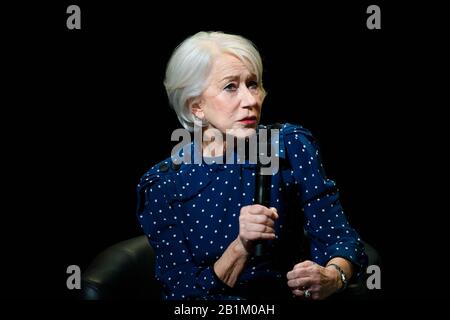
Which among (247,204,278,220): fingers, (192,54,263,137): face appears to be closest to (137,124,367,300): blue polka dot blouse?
(192,54,263,137): face

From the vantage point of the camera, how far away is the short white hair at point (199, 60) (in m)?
1.45

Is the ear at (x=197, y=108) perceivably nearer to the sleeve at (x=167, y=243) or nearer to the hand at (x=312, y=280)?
the sleeve at (x=167, y=243)

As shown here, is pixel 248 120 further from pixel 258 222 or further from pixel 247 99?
pixel 258 222

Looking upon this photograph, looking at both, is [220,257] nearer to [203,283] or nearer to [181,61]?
[203,283]

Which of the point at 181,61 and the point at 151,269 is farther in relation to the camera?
the point at 151,269

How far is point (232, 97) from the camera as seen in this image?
1.44m

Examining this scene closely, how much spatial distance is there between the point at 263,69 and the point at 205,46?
0.18 m

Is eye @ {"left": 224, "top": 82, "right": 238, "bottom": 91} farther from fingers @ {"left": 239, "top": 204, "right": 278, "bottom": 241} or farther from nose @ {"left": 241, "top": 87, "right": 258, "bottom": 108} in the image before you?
fingers @ {"left": 239, "top": 204, "right": 278, "bottom": 241}

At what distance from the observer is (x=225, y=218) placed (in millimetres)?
1491

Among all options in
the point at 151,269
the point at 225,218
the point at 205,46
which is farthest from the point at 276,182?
the point at 151,269

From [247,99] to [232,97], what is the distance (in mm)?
37

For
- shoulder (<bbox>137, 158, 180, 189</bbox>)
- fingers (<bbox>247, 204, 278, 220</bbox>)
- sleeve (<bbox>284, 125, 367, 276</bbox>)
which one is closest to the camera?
fingers (<bbox>247, 204, 278, 220</bbox>)

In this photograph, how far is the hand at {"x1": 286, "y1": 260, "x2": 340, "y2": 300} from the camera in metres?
1.28

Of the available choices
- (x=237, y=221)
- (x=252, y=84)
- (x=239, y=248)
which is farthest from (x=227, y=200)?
(x=252, y=84)
